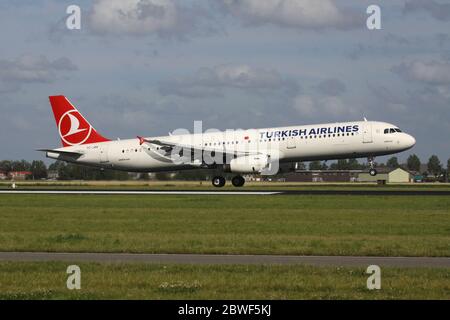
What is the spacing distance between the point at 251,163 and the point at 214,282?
156 ft

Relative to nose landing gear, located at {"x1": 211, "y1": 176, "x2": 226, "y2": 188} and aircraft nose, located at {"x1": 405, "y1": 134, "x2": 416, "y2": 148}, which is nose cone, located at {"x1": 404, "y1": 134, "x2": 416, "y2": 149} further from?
nose landing gear, located at {"x1": 211, "y1": 176, "x2": 226, "y2": 188}

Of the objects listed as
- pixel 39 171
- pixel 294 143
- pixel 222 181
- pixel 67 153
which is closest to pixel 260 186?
pixel 222 181

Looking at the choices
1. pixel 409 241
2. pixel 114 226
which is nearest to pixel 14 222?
pixel 114 226

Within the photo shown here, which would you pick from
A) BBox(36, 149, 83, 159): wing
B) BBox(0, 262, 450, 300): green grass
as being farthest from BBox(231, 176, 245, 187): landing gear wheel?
BBox(0, 262, 450, 300): green grass

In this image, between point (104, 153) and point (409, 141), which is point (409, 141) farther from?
point (104, 153)

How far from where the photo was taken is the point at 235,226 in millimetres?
29609

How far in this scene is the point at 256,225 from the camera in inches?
1184

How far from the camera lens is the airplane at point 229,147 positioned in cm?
6097

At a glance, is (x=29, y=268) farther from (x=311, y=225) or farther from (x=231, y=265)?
(x=311, y=225)

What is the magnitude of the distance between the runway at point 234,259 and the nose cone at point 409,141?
42.0 meters

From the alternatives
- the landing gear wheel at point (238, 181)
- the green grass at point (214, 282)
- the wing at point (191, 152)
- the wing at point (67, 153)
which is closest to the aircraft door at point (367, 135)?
the wing at point (191, 152)

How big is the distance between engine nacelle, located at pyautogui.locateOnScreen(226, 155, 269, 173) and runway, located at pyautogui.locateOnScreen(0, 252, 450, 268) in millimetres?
41874

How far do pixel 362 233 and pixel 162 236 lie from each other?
7.15 metres

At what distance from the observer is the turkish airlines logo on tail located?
2916 inches
